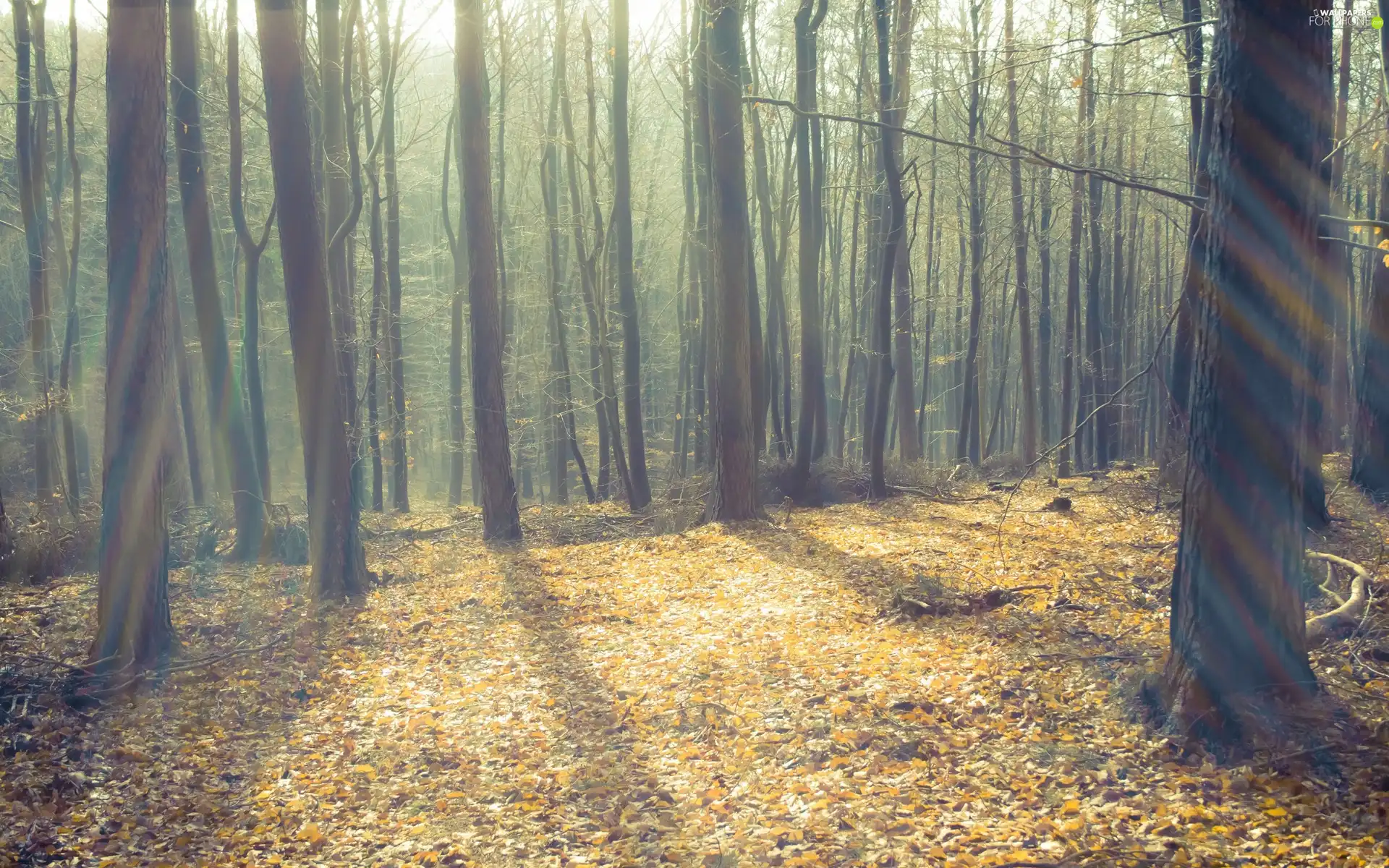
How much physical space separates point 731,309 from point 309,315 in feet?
17.9

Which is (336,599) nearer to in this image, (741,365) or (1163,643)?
(741,365)

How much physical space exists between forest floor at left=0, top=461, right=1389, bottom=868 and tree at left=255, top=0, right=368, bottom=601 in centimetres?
78

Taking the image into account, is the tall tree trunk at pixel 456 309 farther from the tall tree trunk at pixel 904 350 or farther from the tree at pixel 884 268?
the tree at pixel 884 268

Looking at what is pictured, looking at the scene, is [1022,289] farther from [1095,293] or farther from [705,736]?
[705,736]

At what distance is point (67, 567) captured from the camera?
10.8 m

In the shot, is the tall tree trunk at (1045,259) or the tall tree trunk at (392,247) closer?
the tall tree trunk at (392,247)

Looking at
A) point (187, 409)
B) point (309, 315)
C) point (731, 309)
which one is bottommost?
point (187, 409)

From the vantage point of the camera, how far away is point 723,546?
36.8ft

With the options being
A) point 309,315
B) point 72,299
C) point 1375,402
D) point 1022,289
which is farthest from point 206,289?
point 1022,289

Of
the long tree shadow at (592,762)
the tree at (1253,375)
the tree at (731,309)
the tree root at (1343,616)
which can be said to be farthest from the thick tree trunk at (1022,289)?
the tree at (1253,375)

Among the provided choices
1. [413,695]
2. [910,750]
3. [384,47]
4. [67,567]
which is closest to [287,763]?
[413,695]

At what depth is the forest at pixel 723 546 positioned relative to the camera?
4.57m

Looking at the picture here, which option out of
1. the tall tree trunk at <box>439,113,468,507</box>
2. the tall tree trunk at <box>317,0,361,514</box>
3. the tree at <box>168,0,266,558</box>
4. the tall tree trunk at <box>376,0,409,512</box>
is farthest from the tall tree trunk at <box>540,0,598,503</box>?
the tree at <box>168,0,266,558</box>

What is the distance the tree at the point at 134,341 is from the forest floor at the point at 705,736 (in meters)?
0.65
